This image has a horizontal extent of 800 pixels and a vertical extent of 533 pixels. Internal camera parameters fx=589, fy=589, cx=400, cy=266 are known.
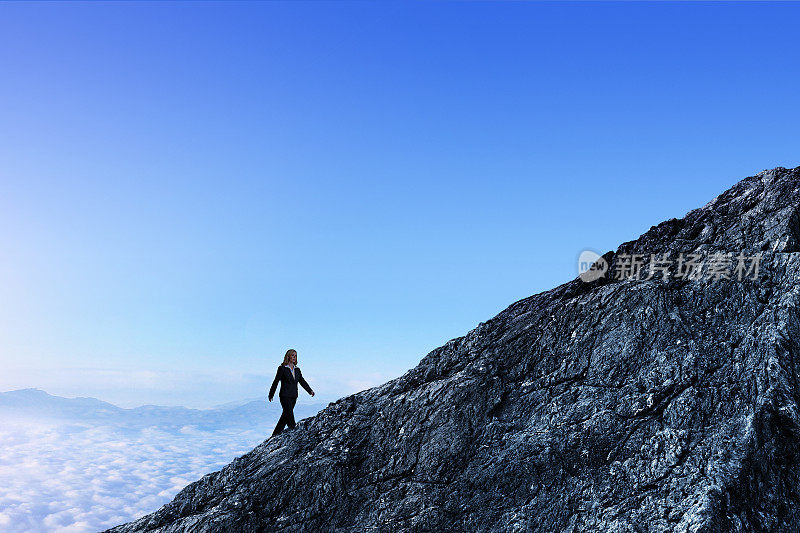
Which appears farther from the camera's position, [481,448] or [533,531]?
[481,448]

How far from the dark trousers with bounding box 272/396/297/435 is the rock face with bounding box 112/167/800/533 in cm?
124

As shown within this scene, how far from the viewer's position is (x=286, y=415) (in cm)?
1992

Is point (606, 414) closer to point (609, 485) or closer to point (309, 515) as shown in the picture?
point (609, 485)

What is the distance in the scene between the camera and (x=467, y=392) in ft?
53.2

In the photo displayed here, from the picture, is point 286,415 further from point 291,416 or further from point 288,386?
point 288,386

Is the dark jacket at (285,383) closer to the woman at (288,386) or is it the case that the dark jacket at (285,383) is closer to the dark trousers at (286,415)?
the woman at (288,386)

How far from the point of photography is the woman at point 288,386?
64.7ft

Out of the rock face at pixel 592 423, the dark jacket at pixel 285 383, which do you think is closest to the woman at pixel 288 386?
the dark jacket at pixel 285 383

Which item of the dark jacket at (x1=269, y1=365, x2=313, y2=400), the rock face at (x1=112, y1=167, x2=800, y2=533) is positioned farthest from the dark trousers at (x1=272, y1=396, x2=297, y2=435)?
the rock face at (x1=112, y1=167, x2=800, y2=533)

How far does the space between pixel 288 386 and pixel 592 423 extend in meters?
10.1

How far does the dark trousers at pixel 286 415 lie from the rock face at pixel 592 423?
1242 millimetres

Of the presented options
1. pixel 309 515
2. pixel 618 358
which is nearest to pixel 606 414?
pixel 618 358

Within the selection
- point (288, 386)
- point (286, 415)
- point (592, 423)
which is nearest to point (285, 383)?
point (288, 386)

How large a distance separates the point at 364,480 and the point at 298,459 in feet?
7.47
